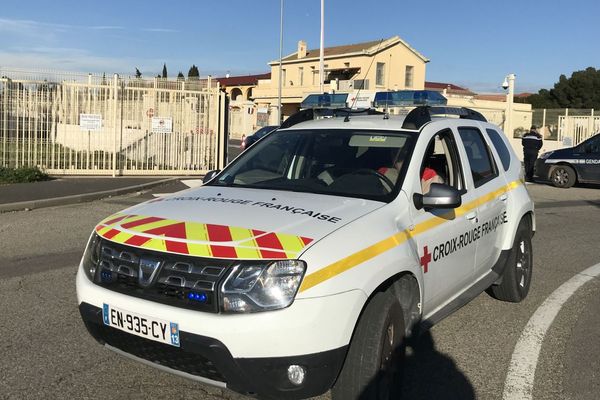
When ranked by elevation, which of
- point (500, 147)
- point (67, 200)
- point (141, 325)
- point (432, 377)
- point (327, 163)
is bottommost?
point (432, 377)

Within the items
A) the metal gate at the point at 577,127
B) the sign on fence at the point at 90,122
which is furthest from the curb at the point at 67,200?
the metal gate at the point at 577,127

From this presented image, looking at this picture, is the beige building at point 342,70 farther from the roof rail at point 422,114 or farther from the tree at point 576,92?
the roof rail at point 422,114

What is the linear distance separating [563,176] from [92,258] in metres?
16.3

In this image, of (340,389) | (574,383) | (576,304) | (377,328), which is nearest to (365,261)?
(377,328)

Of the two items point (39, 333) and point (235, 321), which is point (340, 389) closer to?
point (235, 321)

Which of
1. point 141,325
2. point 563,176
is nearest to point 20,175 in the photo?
point 141,325

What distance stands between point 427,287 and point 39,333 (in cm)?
294

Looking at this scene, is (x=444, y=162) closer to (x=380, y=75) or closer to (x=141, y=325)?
(x=141, y=325)

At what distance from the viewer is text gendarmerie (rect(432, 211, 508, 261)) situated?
3785 millimetres

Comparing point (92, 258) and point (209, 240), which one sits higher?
point (209, 240)

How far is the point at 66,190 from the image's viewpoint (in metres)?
12.2

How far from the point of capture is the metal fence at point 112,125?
14820 millimetres

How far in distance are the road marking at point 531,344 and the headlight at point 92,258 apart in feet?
8.51

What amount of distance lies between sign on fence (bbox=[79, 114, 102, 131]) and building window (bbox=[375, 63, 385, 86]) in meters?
41.6
